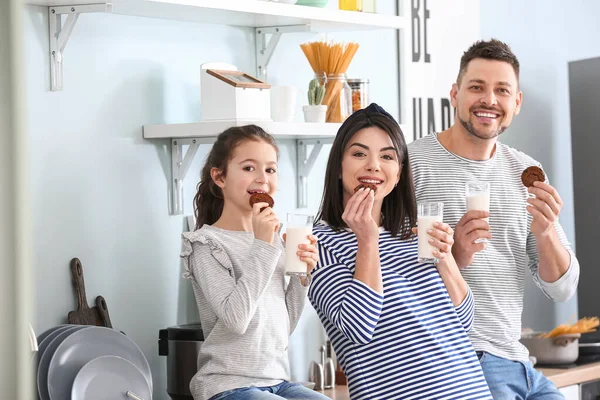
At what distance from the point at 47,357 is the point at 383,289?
0.84 metres

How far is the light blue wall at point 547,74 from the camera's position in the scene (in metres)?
3.84

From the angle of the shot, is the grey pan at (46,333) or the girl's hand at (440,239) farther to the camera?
the grey pan at (46,333)

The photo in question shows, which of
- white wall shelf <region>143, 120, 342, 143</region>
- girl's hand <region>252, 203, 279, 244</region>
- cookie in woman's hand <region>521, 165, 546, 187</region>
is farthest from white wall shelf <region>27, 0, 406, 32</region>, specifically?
cookie in woman's hand <region>521, 165, 546, 187</region>

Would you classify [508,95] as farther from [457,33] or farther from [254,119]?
[457,33]

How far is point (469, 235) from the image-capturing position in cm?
212

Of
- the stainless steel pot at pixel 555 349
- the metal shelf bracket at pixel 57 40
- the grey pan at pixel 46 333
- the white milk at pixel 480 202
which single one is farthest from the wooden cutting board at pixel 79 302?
the stainless steel pot at pixel 555 349

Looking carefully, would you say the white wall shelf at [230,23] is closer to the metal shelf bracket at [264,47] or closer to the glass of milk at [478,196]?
the metal shelf bracket at [264,47]

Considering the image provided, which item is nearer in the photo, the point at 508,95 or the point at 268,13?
the point at 508,95

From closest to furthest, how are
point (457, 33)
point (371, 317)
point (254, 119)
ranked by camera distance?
point (371, 317) < point (254, 119) < point (457, 33)

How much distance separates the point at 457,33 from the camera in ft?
11.7

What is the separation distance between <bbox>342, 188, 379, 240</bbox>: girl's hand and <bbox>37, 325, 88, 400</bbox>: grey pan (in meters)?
0.77

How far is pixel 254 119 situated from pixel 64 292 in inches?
27.8

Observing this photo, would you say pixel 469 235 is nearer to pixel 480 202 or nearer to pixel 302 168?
Result: pixel 480 202

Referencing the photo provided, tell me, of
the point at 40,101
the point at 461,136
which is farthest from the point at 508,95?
the point at 40,101
